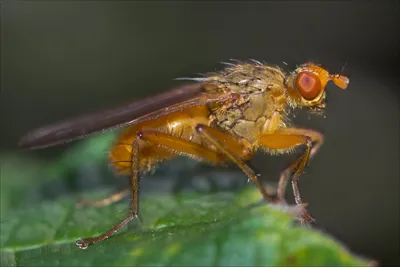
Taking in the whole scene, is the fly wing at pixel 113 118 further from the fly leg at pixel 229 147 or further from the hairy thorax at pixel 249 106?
the hairy thorax at pixel 249 106

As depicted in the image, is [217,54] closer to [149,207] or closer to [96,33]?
[96,33]

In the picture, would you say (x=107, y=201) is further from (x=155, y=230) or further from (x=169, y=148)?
(x=155, y=230)

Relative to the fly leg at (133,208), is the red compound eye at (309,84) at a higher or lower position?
higher

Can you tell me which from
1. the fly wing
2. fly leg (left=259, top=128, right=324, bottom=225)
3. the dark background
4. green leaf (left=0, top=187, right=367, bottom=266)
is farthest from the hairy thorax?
the dark background

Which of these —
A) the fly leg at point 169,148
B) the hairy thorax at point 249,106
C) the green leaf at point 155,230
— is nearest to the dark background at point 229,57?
the hairy thorax at point 249,106

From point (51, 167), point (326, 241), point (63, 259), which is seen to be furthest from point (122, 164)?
point (326, 241)
